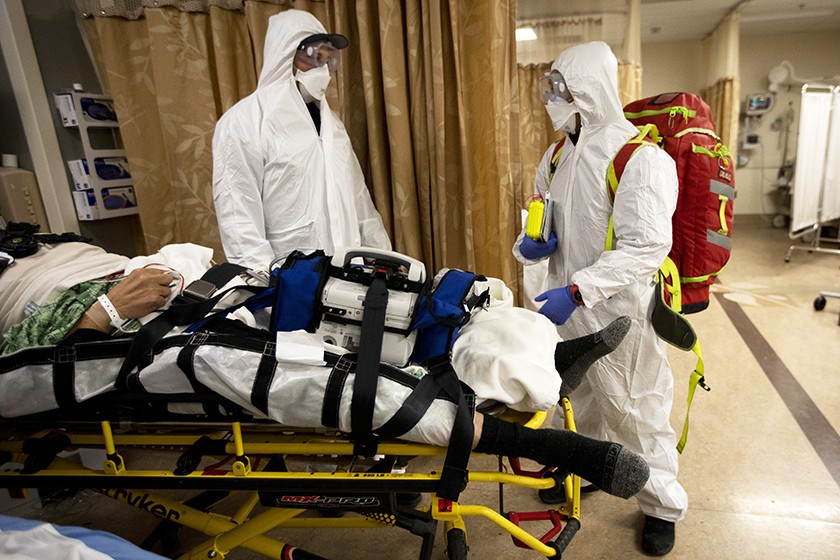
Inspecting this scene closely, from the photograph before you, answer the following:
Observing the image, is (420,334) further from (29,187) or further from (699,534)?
(29,187)

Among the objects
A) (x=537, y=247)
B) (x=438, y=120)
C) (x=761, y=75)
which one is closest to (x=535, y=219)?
(x=537, y=247)

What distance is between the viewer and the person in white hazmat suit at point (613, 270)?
1.54m

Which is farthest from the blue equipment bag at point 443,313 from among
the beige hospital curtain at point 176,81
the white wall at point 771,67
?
the white wall at point 771,67

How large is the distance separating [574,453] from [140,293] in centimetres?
115

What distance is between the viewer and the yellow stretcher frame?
112cm

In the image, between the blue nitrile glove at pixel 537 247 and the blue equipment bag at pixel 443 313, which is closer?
the blue equipment bag at pixel 443 313

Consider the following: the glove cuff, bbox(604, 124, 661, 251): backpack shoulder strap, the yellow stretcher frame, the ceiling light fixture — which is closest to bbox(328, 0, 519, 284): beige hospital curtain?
bbox(604, 124, 661, 251): backpack shoulder strap

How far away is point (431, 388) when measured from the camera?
1.08 meters

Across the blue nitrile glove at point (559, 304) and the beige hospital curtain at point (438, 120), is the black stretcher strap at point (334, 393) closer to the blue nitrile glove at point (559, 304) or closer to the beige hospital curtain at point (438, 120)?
the blue nitrile glove at point (559, 304)

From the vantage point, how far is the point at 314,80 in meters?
2.00

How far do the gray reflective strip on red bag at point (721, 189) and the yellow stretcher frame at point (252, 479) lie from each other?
36.8 inches

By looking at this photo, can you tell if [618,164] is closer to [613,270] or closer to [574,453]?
[613,270]

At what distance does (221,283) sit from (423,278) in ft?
1.96

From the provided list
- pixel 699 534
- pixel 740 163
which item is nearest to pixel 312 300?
pixel 699 534
